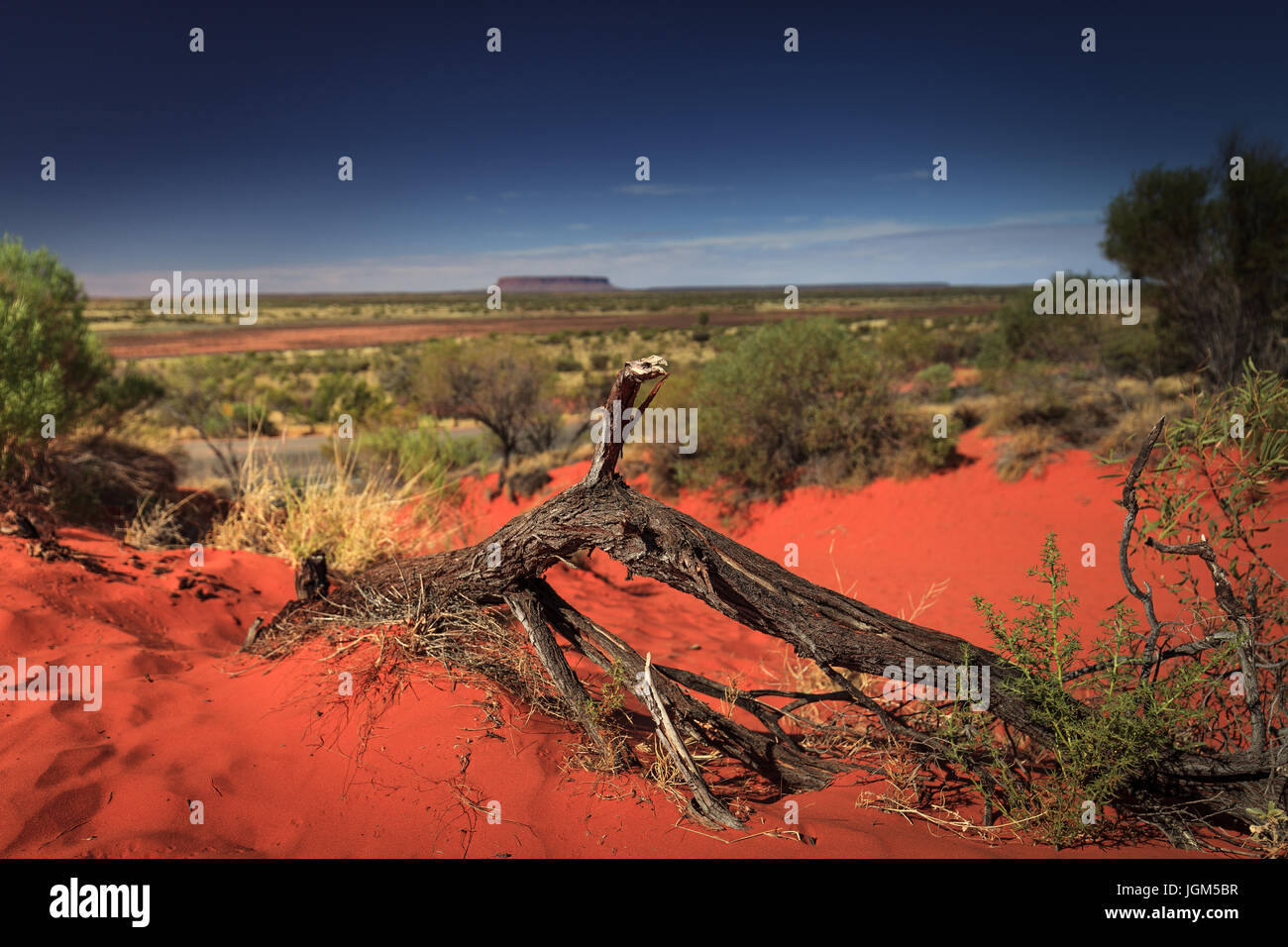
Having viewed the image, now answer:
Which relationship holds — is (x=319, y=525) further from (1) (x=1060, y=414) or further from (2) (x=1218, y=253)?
(2) (x=1218, y=253)

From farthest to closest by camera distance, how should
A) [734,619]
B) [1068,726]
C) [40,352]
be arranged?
1. [40,352]
2. [734,619]
3. [1068,726]

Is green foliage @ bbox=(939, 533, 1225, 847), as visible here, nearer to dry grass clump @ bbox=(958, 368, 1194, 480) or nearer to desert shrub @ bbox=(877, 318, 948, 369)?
dry grass clump @ bbox=(958, 368, 1194, 480)

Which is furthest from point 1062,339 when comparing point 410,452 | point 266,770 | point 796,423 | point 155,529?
point 266,770

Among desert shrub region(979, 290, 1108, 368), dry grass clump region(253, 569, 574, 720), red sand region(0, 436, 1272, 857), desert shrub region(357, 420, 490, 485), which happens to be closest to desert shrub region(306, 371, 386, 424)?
desert shrub region(357, 420, 490, 485)

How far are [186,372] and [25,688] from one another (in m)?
18.4

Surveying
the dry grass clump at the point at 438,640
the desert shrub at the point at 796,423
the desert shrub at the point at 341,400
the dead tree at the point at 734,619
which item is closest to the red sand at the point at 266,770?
the dry grass clump at the point at 438,640

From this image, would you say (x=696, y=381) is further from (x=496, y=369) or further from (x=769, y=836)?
(x=769, y=836)

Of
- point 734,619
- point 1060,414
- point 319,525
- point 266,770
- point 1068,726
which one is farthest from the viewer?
point 1060,414

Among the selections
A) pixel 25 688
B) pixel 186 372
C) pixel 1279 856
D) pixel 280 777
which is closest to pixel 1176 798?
pixel 1279 856

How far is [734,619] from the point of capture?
10.8ft

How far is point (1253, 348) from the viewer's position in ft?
41.0

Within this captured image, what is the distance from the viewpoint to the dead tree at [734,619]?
2979 mm

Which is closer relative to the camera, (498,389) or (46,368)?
(46,368)

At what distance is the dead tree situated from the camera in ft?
9.77
